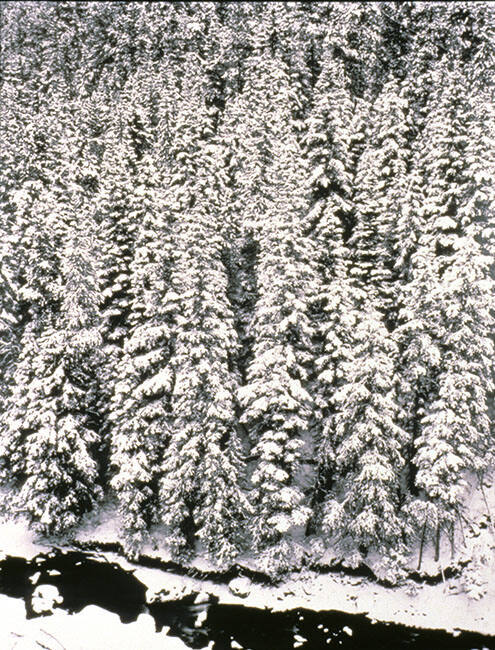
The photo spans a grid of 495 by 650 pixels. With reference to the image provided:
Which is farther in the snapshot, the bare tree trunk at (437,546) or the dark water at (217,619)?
the bare tree trunk at (437,546)

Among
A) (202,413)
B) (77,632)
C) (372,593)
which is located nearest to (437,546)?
(372,593)

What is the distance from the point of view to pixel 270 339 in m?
27.2

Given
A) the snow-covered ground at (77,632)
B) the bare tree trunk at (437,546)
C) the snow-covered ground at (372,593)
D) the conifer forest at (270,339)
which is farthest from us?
the bare tree trunk at (437,546)

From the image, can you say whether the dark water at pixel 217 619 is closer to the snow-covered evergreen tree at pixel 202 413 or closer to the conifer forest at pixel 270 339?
the conifer forest at pixel 270 339

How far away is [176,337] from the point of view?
29.0 meters

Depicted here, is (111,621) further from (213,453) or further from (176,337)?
(176,337)

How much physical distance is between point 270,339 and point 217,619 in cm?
1315

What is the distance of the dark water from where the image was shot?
2405 cm

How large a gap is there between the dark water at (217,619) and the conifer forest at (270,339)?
2.34 meters

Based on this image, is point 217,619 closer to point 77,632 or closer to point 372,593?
point 77,632

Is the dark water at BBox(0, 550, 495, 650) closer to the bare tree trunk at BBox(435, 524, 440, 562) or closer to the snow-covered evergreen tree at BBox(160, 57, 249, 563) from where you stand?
the snow-covered evergreen tree at BBox(160, 57, 249, 563)

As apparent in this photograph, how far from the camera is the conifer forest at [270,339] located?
2652 cm

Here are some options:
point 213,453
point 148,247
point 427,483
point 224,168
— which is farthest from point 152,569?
point 224,168

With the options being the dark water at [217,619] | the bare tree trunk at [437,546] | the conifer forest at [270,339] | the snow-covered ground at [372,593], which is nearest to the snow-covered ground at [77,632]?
the snow-covered ground at [372,593]
